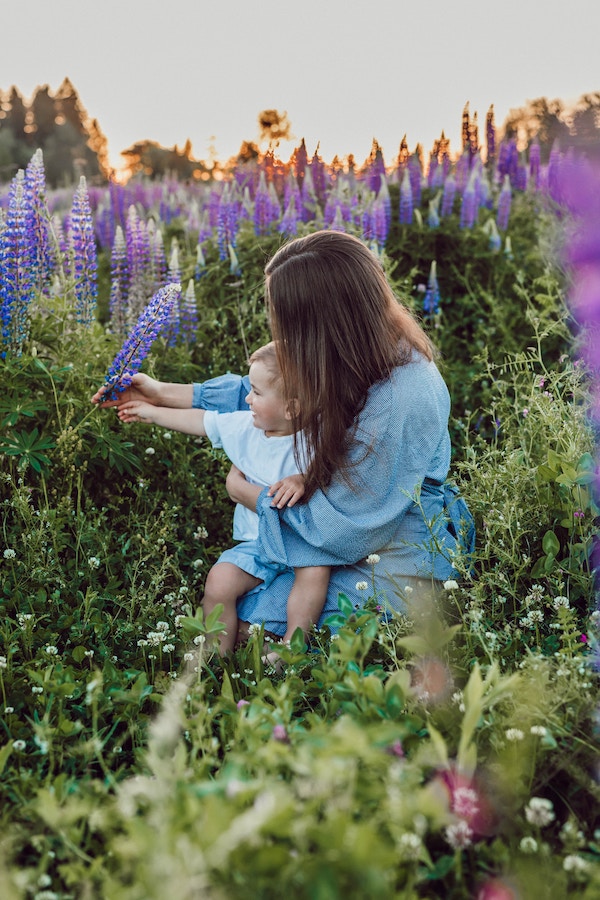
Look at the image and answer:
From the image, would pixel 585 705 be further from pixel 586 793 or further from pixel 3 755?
pixel 3 755

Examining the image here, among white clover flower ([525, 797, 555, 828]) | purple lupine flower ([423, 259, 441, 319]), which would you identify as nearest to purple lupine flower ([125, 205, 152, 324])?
purple lupine flower ([423, 259, 441, 319])

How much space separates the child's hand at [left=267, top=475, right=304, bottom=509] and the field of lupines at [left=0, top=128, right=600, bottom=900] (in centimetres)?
37

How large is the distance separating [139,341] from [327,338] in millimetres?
667

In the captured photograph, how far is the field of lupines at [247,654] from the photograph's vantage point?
1235mm

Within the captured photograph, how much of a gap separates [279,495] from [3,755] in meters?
1.11

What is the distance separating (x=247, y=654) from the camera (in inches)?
97.3

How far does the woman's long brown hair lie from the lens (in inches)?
98.4

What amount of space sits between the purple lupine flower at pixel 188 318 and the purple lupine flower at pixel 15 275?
90cm

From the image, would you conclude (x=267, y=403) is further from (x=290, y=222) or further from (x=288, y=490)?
(x=290, y=222)

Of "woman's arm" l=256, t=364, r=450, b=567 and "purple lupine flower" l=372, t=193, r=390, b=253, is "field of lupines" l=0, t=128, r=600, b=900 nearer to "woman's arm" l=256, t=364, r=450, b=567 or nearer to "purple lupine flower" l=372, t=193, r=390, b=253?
"purple lupine flower" l=372, t=193, r=390, b=253

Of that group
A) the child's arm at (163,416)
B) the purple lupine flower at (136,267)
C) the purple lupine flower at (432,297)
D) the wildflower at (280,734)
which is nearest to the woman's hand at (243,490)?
the child's arm at (163,416)

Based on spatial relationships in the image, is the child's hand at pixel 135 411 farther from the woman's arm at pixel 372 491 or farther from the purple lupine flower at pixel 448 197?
the purple lupine flower at pixel 448 197

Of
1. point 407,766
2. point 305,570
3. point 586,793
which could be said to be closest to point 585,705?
point 586,793

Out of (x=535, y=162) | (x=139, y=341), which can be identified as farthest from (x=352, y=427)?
(x=535, y=162)
